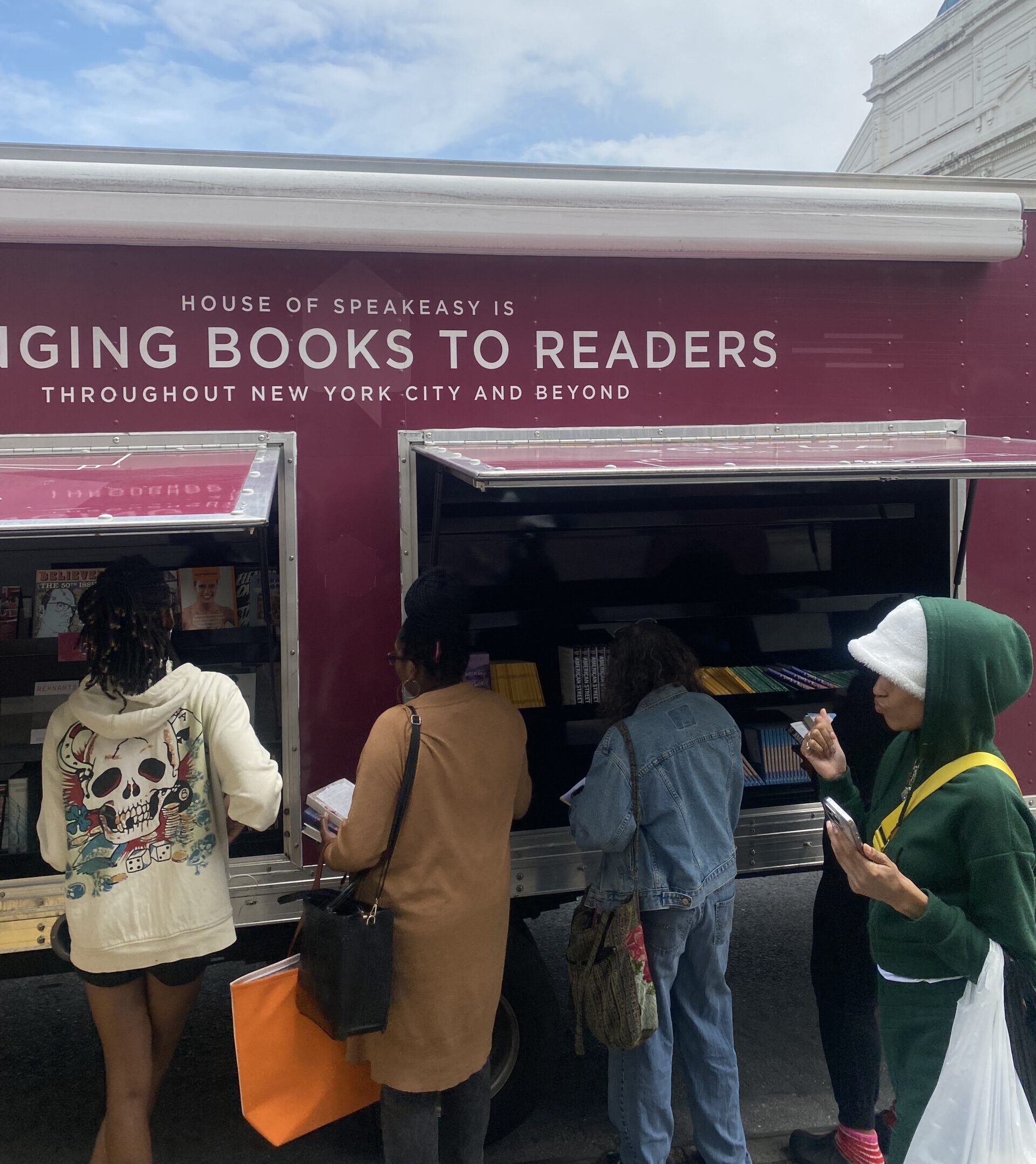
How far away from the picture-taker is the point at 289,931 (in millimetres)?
2906

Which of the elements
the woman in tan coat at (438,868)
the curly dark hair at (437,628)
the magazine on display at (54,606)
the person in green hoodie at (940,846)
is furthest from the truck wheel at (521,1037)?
the magazine on display at (54,606)

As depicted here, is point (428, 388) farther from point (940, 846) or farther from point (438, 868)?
point (940, 846)

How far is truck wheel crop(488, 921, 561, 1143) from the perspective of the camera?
299 centimetres

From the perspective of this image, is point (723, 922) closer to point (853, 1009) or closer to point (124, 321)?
Result: point (853, 1009)

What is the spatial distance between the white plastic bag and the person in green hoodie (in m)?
0.06

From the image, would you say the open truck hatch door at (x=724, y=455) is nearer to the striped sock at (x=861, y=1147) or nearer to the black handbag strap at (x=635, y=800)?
the black handbag strap at (x=635, y=800)

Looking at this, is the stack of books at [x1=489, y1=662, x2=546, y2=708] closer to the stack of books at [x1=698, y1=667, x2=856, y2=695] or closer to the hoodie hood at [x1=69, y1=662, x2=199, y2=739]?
the stack of books at [x1=698, y1=667, x2=856, y2=695]

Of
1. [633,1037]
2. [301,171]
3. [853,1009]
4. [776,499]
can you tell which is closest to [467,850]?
[633,1037]

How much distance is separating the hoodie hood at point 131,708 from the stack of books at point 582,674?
1.62 meters

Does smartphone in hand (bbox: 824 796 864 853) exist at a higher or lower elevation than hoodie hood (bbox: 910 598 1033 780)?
lower

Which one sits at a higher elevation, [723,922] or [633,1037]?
[723,922]

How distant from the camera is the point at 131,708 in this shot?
225 centimetres

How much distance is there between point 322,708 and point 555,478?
108 centimetres

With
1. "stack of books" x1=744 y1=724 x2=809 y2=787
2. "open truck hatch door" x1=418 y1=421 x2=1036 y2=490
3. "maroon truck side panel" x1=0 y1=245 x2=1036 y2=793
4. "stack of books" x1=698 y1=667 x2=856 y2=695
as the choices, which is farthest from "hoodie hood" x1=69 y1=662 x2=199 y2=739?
"stack of books" x1=744 y1=724 x2=809 y2=787
